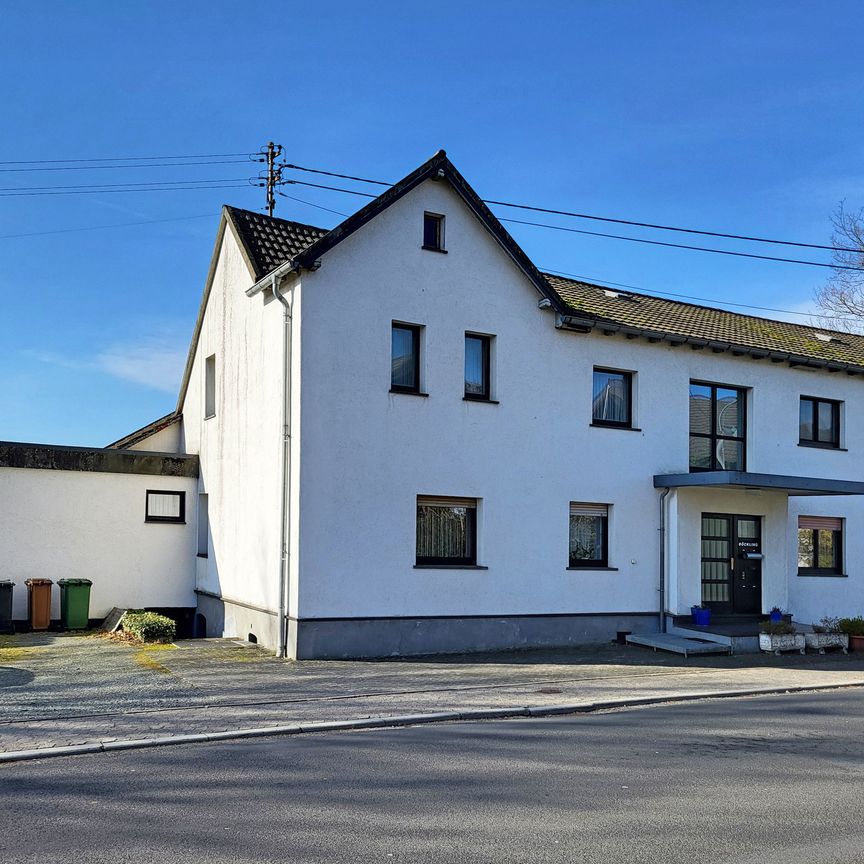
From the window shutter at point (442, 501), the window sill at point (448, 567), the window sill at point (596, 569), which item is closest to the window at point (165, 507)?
the window shutter at point (442, 501)

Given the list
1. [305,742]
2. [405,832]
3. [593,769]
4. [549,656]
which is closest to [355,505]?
[549,656]

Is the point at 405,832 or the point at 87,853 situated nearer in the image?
the point at 87,853

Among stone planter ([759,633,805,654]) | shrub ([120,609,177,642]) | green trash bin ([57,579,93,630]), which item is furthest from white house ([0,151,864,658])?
stone planter ([759,633,805,654])

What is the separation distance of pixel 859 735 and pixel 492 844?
5.91 m

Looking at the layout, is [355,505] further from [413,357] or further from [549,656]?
[549,656]

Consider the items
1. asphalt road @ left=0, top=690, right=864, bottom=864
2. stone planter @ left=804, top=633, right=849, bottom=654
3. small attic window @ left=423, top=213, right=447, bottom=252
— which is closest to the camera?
asphalt road @ left=0, top=690, right=864, bottom=864

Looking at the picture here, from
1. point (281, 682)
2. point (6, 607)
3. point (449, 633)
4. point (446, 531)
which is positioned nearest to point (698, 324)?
point (446, 531)

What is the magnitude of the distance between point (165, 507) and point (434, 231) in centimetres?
838

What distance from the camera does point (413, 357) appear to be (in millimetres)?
16906

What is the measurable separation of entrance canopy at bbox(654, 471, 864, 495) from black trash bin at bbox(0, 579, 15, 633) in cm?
1263

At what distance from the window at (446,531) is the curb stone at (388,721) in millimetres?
5110

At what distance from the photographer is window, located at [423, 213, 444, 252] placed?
17172 millimetres

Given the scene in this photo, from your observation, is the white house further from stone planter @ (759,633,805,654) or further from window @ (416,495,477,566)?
stone planter @ (759,633,805,654)

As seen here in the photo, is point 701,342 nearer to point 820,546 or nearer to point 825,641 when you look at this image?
point 820,546
